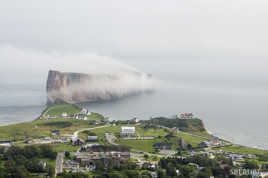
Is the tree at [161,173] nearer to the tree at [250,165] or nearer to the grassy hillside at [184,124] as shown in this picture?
the tree at [250,165]

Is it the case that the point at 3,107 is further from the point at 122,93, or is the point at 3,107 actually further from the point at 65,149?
the point at 65,149

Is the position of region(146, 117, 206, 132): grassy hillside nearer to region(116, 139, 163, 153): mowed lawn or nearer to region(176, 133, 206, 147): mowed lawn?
region(176, 133, 206, 147): mowed lawn

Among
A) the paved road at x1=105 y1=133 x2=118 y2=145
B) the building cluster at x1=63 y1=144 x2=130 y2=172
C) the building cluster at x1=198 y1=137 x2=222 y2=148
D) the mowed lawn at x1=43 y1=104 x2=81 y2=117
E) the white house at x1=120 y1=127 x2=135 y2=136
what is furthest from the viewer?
the mowed lawn at x1=43 y1=104 x2=81 y2=117

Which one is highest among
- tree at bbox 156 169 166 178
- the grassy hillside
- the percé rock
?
the percé rock

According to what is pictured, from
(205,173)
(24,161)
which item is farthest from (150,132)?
(24,161)

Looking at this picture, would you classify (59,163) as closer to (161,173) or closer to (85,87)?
(161,173)

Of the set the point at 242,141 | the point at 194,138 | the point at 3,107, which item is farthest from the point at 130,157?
the point at 3,107

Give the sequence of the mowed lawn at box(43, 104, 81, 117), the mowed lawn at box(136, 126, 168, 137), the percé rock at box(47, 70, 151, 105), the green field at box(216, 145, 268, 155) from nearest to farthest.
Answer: the green field at box(216, 145, 268, 155), the mowed lawn at box(136, 126, 168, 137), the mowed lawn at box(43, 104, 81, 117), the percé rock at box(47, 70, 151, 105)

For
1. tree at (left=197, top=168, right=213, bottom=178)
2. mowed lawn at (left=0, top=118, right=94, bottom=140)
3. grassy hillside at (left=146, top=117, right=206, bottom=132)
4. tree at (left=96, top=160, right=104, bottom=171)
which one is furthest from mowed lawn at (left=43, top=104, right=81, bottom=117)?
tree at (left=197, top=168, right=213, bottom=178)
